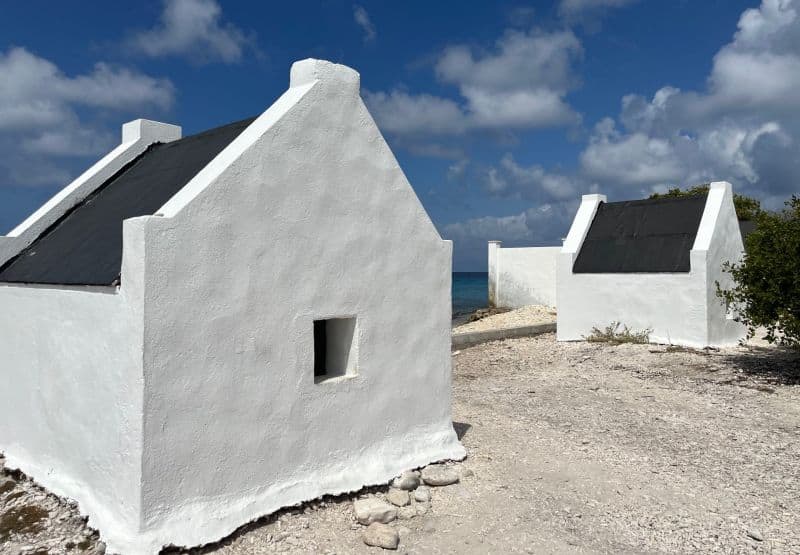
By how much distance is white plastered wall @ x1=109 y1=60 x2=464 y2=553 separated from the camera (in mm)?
4688

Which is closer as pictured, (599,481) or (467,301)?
(599,481)

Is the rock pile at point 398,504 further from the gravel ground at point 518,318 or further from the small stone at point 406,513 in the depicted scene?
the gravel ground at point 518,318

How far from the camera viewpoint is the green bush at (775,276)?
10.8m

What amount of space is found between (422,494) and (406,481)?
279 mm

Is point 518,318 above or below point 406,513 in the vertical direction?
above

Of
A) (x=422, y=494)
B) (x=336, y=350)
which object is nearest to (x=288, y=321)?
(x=336, y=350)

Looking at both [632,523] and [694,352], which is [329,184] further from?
[694,352]

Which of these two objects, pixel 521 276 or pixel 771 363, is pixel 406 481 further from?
pixel 521 276

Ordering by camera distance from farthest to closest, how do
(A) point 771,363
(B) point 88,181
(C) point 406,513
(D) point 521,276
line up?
(D) point 521,276, (A) point 771,363, (B) point 88,181, (C) point 406,513

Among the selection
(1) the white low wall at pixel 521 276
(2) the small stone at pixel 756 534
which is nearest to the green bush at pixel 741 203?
(1) the white low wall at pixel 521 276

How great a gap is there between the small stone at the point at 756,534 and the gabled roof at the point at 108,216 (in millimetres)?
6297

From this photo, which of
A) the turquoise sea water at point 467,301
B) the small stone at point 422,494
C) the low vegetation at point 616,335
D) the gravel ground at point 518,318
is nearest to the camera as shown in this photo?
the small stone at point 422,494

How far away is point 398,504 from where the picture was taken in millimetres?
6000

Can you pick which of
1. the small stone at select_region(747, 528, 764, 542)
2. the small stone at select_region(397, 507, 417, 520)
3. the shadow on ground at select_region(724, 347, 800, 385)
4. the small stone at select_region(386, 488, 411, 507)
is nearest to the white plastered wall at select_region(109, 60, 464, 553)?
the small stone at select_region(386, 488, 411, 507)
